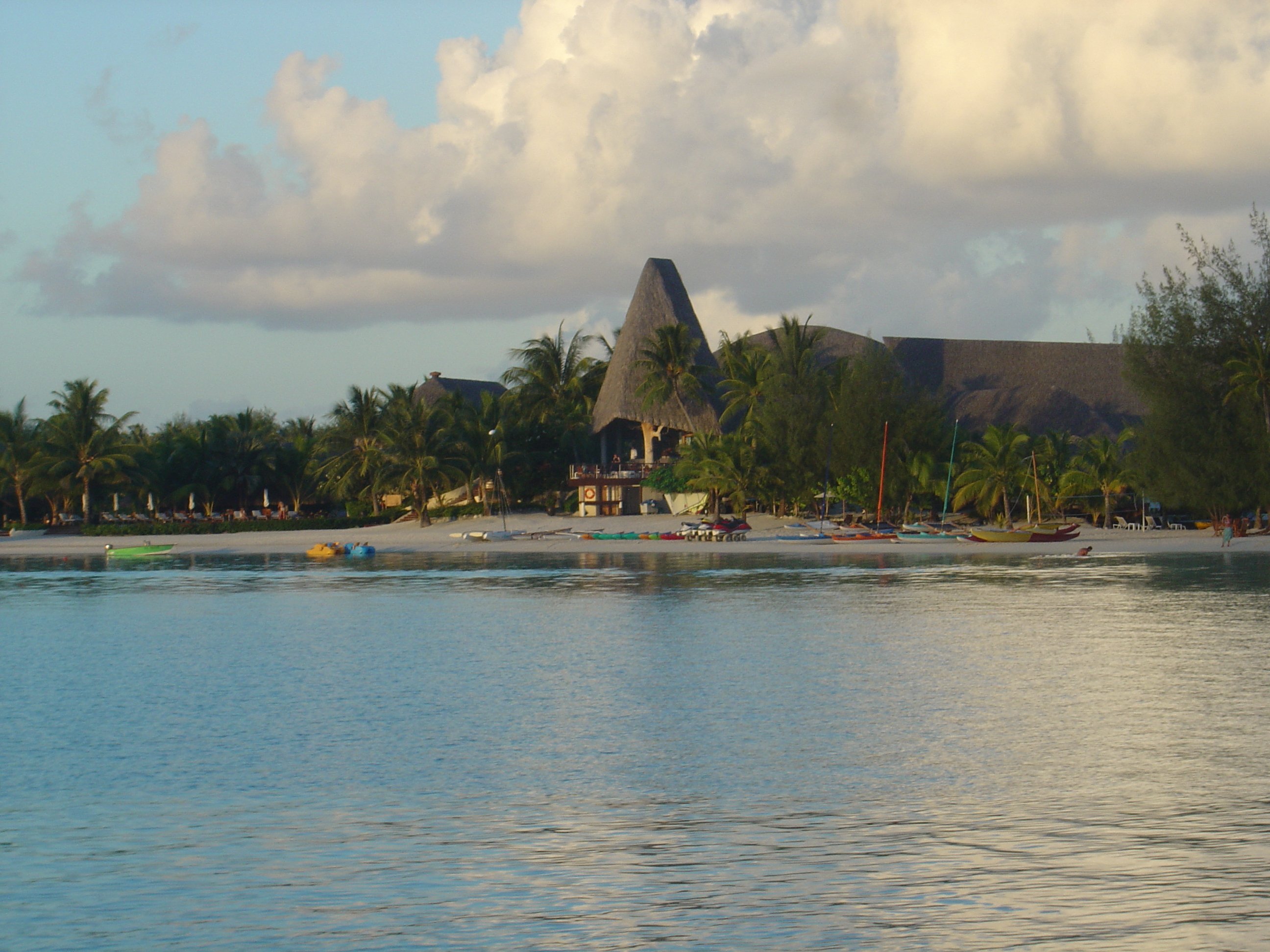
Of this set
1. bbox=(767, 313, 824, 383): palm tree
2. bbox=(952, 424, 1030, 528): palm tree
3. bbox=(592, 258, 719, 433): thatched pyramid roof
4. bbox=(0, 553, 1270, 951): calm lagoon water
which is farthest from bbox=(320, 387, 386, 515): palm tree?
bbox=(0, 553, 1270, 951): calm lagoon water

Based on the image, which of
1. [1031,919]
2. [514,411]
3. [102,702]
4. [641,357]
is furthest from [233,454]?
[1031,919]

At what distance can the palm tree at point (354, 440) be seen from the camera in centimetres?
4772

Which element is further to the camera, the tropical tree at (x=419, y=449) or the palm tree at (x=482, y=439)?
the palm tree at (x=482, y=439)

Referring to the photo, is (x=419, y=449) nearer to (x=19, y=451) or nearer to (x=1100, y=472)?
(x=19, y=451)

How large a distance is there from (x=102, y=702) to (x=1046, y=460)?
3132 centimetres

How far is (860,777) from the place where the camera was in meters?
8.38

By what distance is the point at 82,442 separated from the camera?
46281mm

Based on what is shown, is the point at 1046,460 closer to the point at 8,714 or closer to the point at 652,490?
the point at 652,490

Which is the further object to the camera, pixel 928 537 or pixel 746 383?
pixel 746 383

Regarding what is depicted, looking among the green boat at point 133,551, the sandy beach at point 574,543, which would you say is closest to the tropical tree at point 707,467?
the sandy beach at point 574,543

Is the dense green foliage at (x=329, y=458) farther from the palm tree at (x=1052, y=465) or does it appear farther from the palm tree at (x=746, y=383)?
the palm tree at (x=1052, y=465)

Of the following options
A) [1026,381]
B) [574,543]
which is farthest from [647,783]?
[1026,381]

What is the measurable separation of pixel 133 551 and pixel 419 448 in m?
10.4

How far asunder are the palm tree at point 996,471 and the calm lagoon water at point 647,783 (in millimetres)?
19023
